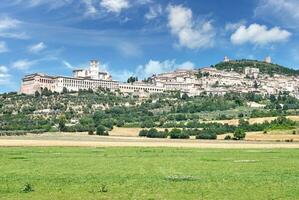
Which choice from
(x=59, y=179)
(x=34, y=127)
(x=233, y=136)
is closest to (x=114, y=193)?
(x=59, y=179)

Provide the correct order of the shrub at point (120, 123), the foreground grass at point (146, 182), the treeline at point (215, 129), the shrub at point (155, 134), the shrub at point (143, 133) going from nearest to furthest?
the foreground grass at point (146, 182) → the treeline at point (215, 129) → the shrub at point (155, 134) → the shrub at point (143, 133) → the shrub at point (120, 123)

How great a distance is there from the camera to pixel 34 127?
139 metres

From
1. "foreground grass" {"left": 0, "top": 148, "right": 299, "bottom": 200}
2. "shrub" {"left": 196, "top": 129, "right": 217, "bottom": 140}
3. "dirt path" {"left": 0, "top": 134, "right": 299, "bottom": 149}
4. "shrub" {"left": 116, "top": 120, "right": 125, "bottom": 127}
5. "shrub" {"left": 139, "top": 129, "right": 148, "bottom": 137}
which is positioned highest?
"shrub" {"left": 116, "top": 120, "right": 125, "bottom": 127}

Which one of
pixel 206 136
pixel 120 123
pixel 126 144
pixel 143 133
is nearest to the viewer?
pixel 126 144

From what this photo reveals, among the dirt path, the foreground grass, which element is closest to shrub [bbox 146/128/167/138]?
the dirt path

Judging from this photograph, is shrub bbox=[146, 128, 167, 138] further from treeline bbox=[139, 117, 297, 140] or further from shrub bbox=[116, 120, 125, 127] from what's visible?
shrub bbox=[116, 120, 125, 127]

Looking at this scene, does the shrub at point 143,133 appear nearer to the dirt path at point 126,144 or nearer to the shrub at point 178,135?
the shrub at point 178,135

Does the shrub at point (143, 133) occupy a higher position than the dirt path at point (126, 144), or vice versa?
the shrub at point (143, 133)

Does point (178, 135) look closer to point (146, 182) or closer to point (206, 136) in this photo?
point (206, 136)

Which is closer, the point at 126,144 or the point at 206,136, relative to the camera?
the point at 126,144

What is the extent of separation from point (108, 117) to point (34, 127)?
1369 inches

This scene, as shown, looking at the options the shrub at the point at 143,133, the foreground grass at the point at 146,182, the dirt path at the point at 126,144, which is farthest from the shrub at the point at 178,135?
the foreground grass at the point at 146,182

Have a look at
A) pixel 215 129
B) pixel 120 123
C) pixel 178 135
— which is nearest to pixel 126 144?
pixel 178 135

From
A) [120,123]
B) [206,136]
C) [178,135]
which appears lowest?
[206,136]
